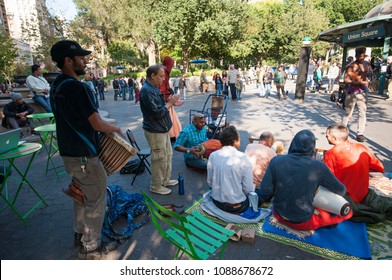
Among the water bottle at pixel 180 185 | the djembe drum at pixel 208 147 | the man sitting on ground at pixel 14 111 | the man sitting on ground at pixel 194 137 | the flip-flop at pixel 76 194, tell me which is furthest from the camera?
the man sitting on ground at pixel 14 111

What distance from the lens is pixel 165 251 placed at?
2.89m

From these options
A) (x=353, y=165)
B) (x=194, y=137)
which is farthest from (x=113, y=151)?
(x=353, y=165)

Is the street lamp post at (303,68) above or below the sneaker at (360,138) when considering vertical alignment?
above

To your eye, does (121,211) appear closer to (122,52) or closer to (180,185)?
(180,185)

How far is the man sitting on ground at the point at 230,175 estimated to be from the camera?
3021 mm

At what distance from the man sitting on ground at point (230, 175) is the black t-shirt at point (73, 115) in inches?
54.4

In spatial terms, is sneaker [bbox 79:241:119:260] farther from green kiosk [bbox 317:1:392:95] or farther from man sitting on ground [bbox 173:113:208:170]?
green kiosk [bbox 317:1:392:95]

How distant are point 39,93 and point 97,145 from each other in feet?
21.9

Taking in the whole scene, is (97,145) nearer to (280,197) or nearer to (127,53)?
(280,197)

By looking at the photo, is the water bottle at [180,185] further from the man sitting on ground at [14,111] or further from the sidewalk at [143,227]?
the man sitting on ground at [14,111]

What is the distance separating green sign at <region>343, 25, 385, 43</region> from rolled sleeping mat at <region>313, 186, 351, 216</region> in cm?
1233

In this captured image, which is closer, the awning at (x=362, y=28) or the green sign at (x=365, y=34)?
the awning at (x=362, y=28)

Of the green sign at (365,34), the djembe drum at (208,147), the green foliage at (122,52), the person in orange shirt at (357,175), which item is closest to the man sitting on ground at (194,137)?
the djembe drum at (208,147)
